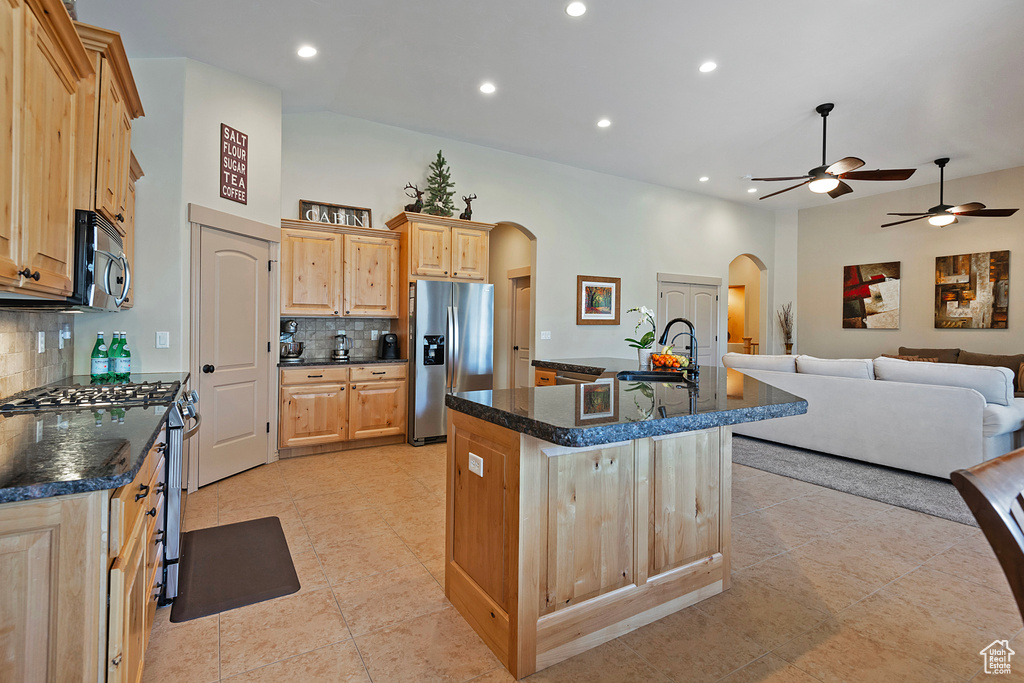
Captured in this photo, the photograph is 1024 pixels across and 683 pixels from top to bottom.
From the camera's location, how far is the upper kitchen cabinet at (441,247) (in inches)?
193

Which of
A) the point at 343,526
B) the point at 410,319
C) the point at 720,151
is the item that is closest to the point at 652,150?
the point at 720,151

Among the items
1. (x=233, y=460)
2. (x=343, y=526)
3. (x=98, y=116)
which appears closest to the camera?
(x=98, y=116)

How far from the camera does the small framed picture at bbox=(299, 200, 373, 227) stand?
4.81 metres

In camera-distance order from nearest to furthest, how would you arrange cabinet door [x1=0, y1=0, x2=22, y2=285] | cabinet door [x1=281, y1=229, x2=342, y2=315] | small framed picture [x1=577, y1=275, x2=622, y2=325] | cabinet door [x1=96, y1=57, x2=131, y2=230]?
cabinet door [x1=0, y1=0, x2=22, y2=285], cabinet door [x1=96, y1=57, x2=131, y2=230], cabinet door [x1=281, y1=229, x2=342, y2=315], small framed picture [x1=577, y1=275, x2=622, y2=325]

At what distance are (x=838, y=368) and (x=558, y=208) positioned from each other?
3577mm

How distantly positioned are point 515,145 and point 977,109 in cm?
445

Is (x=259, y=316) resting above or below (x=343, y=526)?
above

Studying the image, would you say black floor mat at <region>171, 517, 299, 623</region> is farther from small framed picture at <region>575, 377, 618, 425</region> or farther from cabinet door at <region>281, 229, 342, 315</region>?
cabinet door at <region>281, 229, 342, 315</region>

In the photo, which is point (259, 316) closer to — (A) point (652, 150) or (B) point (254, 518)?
(B) point (254, 518)


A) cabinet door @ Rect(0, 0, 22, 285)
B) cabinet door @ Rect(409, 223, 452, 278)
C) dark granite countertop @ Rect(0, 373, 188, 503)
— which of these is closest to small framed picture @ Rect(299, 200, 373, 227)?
cabinet door @ Rect(409, 223, 452, 278)

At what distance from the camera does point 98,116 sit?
6.81ft

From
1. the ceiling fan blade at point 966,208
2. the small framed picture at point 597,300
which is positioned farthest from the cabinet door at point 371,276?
the ceiling fan blade at point 966,208

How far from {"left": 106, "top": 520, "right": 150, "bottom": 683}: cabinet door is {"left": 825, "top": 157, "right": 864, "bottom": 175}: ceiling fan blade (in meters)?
5.27

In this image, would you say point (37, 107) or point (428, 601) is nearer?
point (37, 107)
